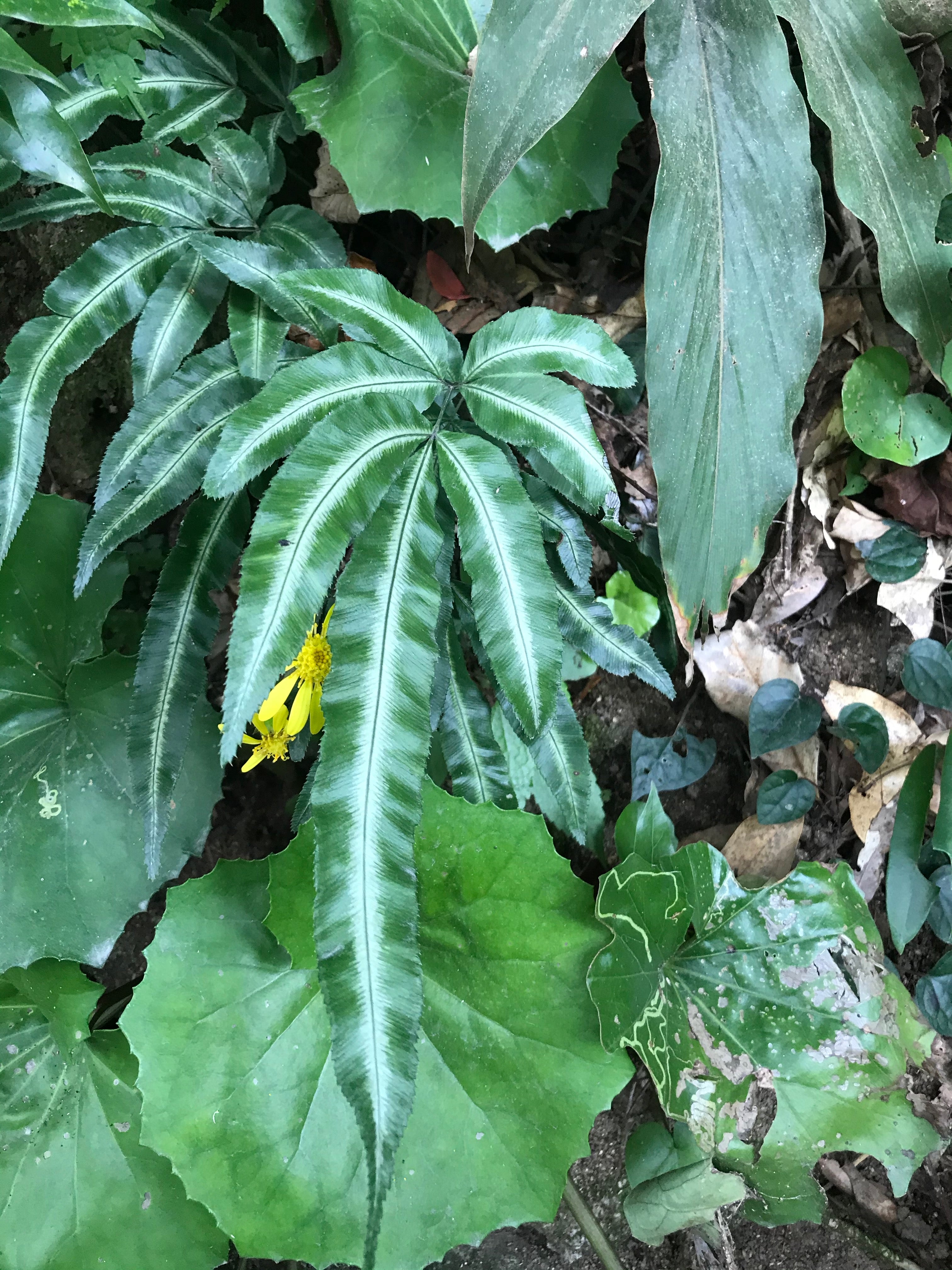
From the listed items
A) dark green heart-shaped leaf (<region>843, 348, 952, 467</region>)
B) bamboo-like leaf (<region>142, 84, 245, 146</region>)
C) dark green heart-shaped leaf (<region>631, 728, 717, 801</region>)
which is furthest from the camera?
dark green heart-shaped leaf (<region>631, 728, 717, 801</region>)

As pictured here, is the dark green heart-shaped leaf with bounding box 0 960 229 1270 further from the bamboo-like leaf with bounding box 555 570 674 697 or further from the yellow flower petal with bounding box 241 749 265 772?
the bamboo-like leaf with bounding box 555 570 674 697

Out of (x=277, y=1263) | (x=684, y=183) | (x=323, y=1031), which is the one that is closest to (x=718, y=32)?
(x=684, y=183)

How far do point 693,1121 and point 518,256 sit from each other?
4.79 ft

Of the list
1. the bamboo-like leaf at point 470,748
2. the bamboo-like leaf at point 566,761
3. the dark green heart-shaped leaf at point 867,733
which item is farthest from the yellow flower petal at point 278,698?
the dark green heart-shaped leaf at point 867,733

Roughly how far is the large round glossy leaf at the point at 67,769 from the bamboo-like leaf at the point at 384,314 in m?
0.54

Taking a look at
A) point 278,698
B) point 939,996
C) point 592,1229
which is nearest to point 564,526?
point 278,698

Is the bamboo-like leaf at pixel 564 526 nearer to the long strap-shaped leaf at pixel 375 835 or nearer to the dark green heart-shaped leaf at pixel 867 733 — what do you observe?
the long strap-shaped leaf at pixel 375 835

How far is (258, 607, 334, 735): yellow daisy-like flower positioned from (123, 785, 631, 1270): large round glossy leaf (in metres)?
0.17

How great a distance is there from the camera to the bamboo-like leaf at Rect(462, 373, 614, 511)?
3.14 ft

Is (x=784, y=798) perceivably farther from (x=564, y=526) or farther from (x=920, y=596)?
(x=564, y=526)

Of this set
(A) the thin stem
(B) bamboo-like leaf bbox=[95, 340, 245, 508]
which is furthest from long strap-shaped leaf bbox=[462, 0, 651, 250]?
(A) the thin stem

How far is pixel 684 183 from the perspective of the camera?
1005mm

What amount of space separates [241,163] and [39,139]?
365mm

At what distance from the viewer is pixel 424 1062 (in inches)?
45.9
